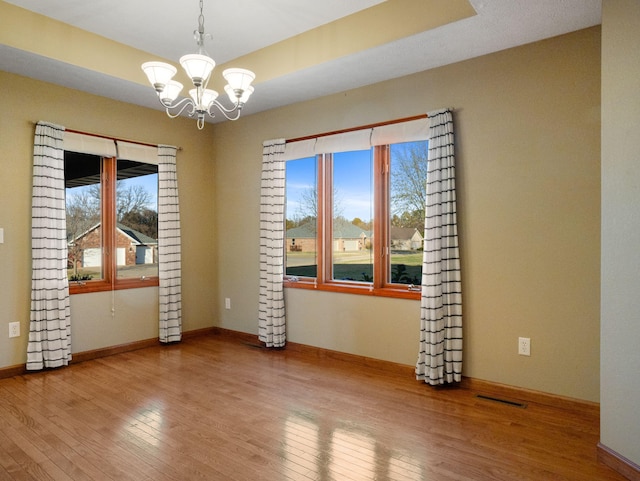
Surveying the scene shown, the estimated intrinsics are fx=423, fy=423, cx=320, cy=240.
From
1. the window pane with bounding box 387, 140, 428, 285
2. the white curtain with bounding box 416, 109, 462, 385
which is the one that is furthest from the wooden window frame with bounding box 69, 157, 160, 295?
the white curtain with bounding box 416, 109, 462, 385

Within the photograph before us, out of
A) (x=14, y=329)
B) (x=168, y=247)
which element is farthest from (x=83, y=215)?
(x=14, y=329)

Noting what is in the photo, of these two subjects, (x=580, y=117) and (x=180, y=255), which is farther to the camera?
(x=180, y=255)

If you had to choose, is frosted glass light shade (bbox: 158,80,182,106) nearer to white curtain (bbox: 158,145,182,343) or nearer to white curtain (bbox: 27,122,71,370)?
white curtain (bbox: 27,122,71,370)

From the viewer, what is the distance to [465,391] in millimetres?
3404

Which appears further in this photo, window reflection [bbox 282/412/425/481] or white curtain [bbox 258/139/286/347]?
white curtain [bbox 258/139/286/347]

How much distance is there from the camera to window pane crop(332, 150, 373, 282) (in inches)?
167

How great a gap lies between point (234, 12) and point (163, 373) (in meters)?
3.16

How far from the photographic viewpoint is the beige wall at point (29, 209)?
3771mm

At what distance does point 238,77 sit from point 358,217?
2.05m

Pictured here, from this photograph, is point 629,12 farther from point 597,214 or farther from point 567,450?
point 567,450

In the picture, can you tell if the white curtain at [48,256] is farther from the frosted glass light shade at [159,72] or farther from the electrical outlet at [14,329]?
the frosted glass light shade at [159,72]


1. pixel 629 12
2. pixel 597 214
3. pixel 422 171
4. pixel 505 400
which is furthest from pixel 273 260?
pixel 629 12

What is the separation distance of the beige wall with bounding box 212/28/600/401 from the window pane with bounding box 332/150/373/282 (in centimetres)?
36

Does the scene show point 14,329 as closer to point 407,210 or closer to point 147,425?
point 147,425
